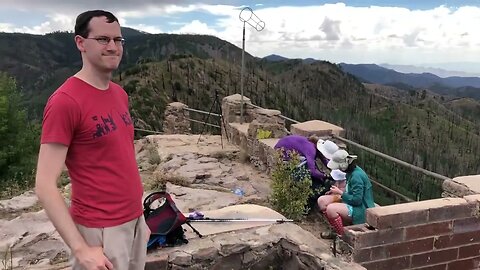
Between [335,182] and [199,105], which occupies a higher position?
[335,182]

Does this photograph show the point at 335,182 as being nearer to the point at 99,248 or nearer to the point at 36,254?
the point at 36,254

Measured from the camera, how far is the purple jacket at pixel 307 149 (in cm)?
591

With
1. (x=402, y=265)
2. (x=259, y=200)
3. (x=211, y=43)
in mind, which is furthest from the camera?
(x=211, y=43)

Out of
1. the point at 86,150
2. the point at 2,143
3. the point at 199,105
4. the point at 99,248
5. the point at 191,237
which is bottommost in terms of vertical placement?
the point at 199,105

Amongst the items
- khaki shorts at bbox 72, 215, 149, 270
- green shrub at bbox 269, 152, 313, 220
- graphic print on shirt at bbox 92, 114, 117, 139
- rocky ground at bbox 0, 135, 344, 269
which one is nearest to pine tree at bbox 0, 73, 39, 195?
Answer: rocky ground at bbox 0, 135, 344, 269

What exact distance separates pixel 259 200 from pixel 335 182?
102 centimetres

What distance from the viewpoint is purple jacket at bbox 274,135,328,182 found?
19.4 feet

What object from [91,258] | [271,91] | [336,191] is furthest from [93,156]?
[271,91]

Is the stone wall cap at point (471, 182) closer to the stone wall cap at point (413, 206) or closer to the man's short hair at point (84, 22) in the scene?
the stone wall cap at point (413, 206)

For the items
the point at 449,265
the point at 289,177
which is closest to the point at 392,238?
the point at 449,265

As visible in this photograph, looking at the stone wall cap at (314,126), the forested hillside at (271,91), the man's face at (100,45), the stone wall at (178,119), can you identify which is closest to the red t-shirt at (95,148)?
the man's face at (100,45)

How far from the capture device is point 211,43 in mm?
→ 107062

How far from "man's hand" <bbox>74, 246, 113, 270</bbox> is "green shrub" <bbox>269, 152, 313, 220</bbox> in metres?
3.55

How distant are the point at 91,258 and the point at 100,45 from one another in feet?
2.93
